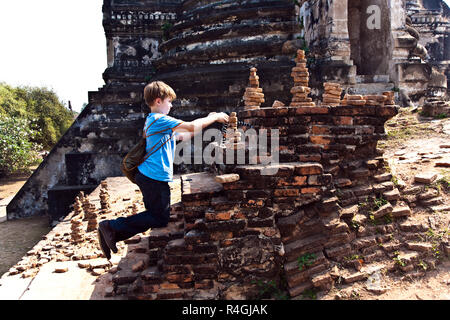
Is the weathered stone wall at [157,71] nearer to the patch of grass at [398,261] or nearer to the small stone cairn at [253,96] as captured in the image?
the small stone cairn at [253,96]

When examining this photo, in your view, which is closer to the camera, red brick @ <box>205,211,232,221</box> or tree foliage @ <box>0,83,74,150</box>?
red brick @ <box>205,211,232,221</box>

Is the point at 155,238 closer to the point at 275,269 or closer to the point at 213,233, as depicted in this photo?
the point at 213,233

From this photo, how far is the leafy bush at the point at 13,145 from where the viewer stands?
1216 centimetres

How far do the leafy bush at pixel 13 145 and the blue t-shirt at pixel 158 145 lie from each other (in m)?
11.6

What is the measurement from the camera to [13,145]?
470 inches

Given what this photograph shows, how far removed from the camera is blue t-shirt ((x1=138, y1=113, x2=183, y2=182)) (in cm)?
262

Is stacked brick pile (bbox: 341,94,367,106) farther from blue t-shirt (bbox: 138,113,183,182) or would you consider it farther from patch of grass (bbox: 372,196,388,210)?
blue t-shirt (bbox: 138,113,183,182)

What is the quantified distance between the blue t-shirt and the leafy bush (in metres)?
11.6

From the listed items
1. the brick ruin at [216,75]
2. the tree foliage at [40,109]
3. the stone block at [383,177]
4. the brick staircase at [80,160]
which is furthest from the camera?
the tree foliage at [40,109]

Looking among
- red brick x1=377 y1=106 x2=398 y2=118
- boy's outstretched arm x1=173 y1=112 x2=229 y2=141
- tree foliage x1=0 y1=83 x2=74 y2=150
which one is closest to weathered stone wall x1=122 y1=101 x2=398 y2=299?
red brick x1=377 y1=106 x2=398 y2=118

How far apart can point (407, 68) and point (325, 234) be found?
5.46m

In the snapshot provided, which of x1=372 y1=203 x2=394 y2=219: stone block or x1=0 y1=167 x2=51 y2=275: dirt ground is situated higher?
x1=372 y1=203 x2=394 y2=219: stone block

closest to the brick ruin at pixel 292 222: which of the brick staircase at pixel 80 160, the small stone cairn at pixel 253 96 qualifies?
the small stone cairn at pixel 253 96

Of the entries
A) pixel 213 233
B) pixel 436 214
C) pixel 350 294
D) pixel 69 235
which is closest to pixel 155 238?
pixel 213 233
